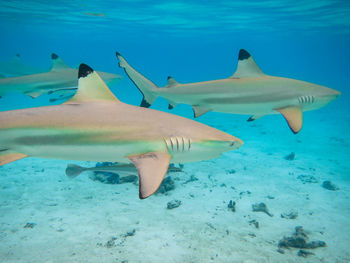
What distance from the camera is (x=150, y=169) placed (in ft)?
7.45

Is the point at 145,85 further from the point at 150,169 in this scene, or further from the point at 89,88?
the point at 150,169

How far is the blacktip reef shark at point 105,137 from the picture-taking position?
96.0 inches

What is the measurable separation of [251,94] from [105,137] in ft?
10.9

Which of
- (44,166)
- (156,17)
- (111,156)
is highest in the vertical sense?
(156,17)

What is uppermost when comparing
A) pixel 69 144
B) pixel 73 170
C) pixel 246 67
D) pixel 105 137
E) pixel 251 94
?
pixel 246 67

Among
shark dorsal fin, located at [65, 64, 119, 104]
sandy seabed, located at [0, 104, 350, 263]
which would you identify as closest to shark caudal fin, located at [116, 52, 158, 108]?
shark dorsal fin, located at [65, 64, 119, 104]

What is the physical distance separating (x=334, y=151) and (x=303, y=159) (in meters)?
3.75

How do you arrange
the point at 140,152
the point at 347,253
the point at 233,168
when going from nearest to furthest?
the point at 140,152
the point at 347,253
the point at 233,168

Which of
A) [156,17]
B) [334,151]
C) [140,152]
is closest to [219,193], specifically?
[140,152]

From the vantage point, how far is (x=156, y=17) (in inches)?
1377

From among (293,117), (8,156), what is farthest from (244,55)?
(8,156)

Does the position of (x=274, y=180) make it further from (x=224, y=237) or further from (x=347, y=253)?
(x=224, y=237)

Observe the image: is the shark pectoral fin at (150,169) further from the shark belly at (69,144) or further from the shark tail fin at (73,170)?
the shark tail fin at (73,170)

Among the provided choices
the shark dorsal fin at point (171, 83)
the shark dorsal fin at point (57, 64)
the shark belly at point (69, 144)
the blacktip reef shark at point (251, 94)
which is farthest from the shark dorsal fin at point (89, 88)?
the shark dorsal fin at point (57, 64)
